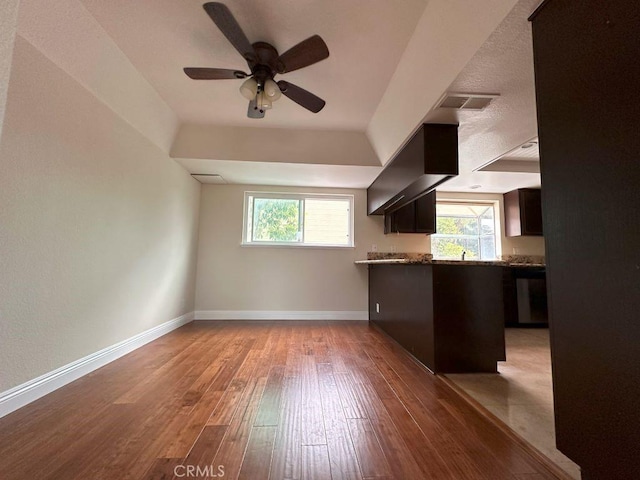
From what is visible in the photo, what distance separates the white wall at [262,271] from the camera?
14.1 feet

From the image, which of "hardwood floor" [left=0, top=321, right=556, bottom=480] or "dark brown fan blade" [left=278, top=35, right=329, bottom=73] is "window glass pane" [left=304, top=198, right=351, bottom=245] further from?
"dark brown fan blade" [left=278, top=35, right=329, bottom=73]

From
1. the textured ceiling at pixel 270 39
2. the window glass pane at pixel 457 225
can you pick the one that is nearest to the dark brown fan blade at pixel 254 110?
the textured ceiling at pixel 270 39

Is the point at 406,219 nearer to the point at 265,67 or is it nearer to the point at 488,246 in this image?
the point at 488,246

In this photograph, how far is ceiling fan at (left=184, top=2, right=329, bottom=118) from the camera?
168 centimetres

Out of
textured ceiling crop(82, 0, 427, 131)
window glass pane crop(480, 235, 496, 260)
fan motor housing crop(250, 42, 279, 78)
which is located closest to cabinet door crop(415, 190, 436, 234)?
window glass pane crop(480, 235, 496, 260)

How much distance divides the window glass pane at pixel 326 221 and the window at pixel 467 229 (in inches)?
66.1

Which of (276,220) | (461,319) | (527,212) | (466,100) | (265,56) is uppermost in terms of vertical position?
(265,56)

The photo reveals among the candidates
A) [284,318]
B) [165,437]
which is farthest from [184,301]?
[165,437]

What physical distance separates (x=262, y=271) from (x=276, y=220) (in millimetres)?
869

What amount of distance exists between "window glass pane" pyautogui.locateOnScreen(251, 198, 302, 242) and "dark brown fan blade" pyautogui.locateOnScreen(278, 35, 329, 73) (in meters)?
2.69

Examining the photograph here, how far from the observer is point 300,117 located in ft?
9.86

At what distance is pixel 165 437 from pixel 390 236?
387 centimetres

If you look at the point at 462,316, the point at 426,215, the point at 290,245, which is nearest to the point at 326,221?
the point at 290,245

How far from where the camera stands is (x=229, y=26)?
1548mm
